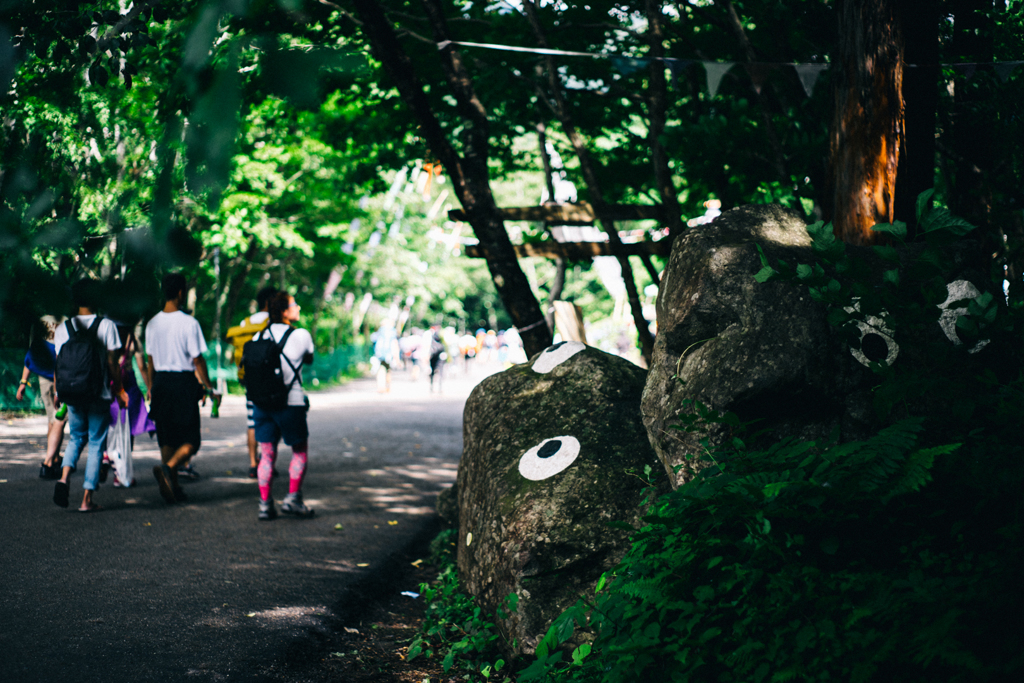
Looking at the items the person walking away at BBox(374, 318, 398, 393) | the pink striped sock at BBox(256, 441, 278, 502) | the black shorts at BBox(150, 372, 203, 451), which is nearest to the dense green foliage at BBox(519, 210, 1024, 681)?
the pink striped sock at BBox(256, 441, 278, 502)

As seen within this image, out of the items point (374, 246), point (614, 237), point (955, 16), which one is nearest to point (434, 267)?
point (374, 246)

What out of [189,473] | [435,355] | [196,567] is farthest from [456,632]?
[435,355]

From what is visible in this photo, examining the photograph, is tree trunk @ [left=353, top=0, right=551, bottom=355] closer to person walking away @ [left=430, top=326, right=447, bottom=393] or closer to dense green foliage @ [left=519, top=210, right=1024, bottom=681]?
dense green foliage @ [left=519, top=210, right=1024, bottom=681]

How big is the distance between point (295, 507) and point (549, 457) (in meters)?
3.18

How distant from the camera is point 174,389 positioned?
6668mm

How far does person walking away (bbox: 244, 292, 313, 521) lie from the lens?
6277mm

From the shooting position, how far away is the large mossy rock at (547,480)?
3611 mm

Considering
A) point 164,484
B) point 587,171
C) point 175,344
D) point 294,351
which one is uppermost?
point 587,171

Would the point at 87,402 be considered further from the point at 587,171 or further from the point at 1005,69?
the point at 1005,69

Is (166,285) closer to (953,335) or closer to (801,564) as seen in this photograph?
(801,564)

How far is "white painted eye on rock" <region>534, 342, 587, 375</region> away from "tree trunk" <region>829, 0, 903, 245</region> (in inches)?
67.9

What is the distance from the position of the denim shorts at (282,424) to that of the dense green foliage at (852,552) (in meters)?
4.28

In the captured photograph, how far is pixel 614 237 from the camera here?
6891 mm

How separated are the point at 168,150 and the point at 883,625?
198 cm
